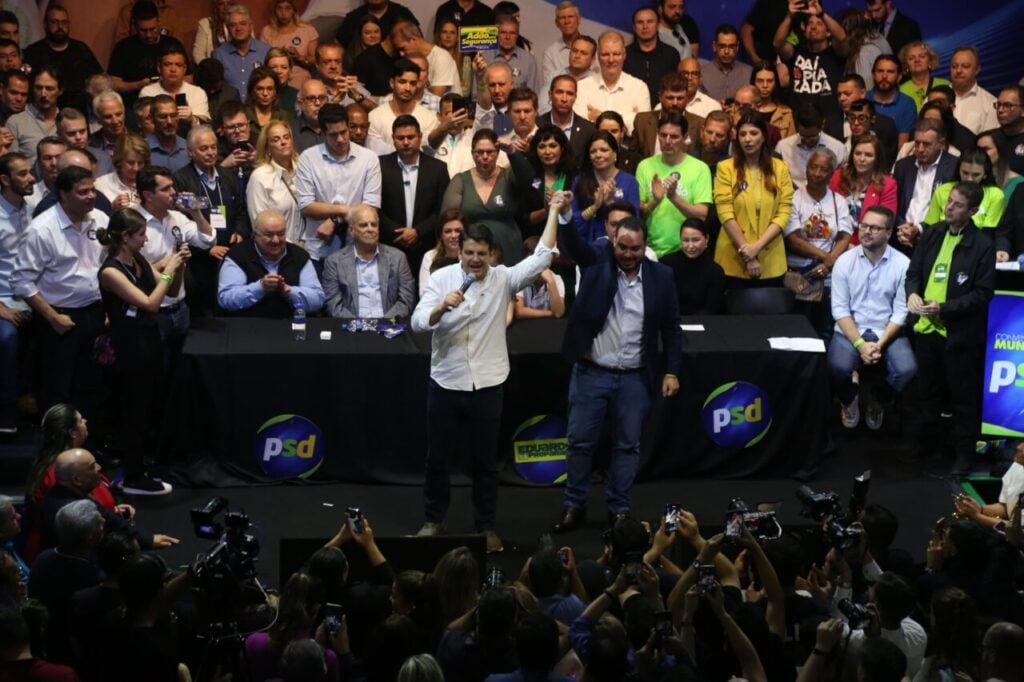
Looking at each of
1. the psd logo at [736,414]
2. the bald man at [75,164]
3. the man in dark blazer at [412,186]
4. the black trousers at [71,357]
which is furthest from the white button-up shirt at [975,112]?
the black trousers at [71,357]

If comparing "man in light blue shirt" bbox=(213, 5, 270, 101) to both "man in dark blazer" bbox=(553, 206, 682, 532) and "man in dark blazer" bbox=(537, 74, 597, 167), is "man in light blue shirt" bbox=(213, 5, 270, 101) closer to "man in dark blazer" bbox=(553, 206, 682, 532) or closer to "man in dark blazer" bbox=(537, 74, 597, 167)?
"man in dark blazer" bbox=(537, 74, 597, 167)

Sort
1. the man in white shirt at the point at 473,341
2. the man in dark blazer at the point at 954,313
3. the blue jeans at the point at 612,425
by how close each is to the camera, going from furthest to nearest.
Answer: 1. the man in dark blazer at the point at 954,313
2. the blue jeans at the point at 612,425
3. the man in white shirt at the point at 473,341

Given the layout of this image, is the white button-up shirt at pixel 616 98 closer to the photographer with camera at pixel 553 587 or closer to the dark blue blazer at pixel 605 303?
the dark blue blazer at pixel 605 303

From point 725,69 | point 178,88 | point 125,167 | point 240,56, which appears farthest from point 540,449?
point 725,69

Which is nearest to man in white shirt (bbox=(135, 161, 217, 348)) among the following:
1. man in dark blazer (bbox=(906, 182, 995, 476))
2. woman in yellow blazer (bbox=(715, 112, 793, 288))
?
woman in yellow blazer (bbox=(715, 112, 793, 288))

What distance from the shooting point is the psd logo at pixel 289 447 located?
8.56 meters

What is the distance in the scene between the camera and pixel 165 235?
348 inches

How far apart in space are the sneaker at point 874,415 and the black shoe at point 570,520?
7.57ft

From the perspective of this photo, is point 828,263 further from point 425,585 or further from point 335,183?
point 425,585

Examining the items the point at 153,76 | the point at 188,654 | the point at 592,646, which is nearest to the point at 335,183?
the point at 153,76

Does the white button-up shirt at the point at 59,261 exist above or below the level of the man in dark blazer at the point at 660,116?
below

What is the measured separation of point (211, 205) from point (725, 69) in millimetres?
4477

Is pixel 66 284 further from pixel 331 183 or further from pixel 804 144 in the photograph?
pixel 804 144

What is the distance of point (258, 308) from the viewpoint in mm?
9117
